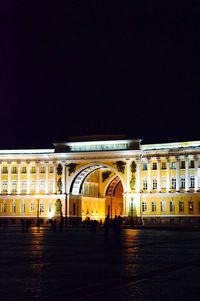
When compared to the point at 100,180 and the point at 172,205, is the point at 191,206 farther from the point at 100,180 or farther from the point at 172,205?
the point at 100,180

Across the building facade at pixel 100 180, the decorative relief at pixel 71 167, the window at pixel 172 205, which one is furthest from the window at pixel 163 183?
the decorative relief at pixel 71 167

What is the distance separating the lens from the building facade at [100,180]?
97.1m

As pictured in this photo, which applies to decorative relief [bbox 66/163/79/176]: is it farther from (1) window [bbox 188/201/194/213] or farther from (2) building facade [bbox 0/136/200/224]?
(1) window [bbox 188/201/194/213]

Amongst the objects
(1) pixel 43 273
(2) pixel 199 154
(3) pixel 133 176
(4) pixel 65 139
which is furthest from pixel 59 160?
(1) pixel 43 273

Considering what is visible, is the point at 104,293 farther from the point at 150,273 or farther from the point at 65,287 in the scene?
the point at 150,273

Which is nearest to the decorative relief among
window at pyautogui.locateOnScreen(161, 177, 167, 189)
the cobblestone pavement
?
window at pyautogui.locateOnScreen(161, 177, 167, 189)

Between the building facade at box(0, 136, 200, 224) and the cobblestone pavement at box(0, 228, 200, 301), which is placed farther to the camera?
the building facade at box(0, 136, 200, 224)

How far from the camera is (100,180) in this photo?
376ft

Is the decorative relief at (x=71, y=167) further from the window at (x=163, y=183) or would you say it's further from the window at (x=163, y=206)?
the window at (x=163, y=206)

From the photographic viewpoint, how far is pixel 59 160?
105312mm

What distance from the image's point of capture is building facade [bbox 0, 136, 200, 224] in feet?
319

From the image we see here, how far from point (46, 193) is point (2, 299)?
92547mm

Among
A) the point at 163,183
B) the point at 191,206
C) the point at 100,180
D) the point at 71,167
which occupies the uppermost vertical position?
the point at 71,167

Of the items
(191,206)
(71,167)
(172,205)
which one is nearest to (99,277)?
(191,206)
